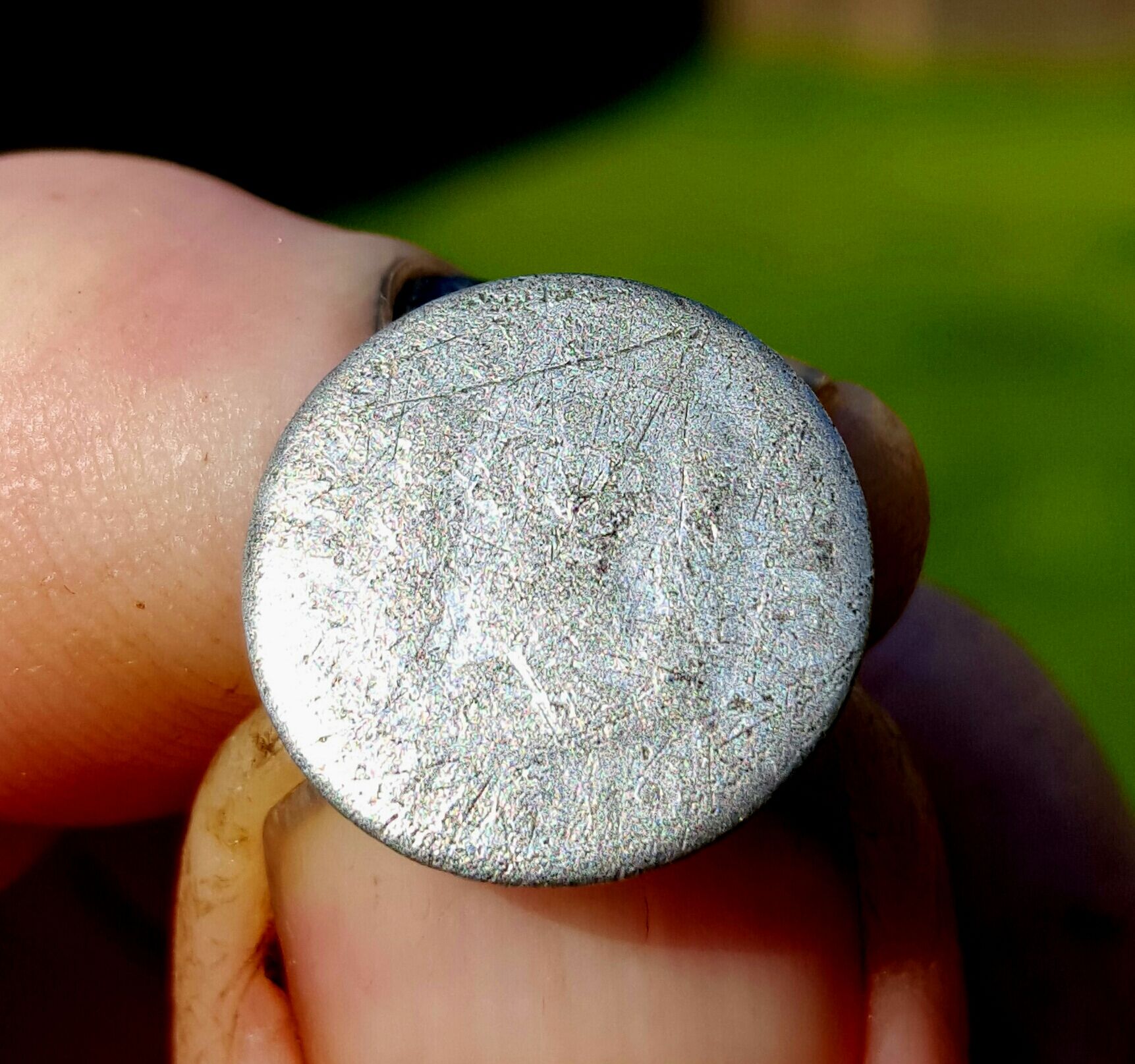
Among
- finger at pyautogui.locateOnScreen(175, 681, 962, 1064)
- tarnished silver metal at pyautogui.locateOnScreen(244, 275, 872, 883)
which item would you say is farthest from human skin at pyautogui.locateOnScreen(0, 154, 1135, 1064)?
tarnished silver metal at pyautogui.locateOnScreen(244, 275, 872, 883)

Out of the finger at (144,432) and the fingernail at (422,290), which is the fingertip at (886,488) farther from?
the fingernail at (422,290)

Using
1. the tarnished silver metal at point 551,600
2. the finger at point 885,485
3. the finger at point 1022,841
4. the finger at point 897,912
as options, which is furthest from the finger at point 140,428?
the finger at point 1022,841

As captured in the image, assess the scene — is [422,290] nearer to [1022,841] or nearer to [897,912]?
[897,912]

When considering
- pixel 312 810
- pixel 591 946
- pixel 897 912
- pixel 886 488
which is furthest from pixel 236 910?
pixel 886 488

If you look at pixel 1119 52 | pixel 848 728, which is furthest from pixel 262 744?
pixel 1119 52

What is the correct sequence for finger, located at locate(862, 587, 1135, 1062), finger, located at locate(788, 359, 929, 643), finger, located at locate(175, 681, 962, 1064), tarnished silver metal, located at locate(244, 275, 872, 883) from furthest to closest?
finger, located at locate(862, 587, 1135, 1062)
finger, located at locate(788, 359, 929, 643)
finger, located at locate(175, 681, 962, 1064)
tarnished silver metal, located at locate(244, 275, 872, 883)

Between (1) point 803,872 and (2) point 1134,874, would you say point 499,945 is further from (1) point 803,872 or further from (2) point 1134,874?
(2) point 1134,874

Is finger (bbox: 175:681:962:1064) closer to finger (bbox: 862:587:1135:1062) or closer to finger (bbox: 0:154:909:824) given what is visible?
finger (bbox: 0:154:909:824)

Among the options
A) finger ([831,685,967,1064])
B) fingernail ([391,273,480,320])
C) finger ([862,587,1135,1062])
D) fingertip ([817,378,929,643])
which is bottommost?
finger ([862,587,1135,1062])
